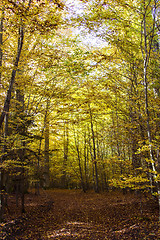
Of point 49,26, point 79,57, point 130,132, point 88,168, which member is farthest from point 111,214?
point 88,168

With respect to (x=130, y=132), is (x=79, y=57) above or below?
above

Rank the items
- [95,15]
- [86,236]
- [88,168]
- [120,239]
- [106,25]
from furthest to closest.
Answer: [88,168]
[106,25]
[95,15]
[86,236]
[120,239]

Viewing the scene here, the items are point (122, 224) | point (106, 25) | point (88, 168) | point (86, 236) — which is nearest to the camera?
point (86, 236)

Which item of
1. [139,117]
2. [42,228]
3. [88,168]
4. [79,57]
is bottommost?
[42,228]

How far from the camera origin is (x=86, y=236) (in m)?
4.78

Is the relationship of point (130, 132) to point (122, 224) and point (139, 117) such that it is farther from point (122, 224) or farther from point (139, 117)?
point (122, 224)

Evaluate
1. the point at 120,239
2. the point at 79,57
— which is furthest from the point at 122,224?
the point at 79,57

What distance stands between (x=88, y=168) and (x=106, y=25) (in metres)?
17.0

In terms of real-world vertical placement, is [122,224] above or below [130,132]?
below

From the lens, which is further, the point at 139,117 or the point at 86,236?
the point at 139,117

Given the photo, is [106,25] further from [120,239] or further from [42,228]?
[42,228]

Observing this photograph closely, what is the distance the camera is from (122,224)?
557cm

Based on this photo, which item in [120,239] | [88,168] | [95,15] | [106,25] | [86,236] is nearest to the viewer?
[120,239]

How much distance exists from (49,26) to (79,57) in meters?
1.65
